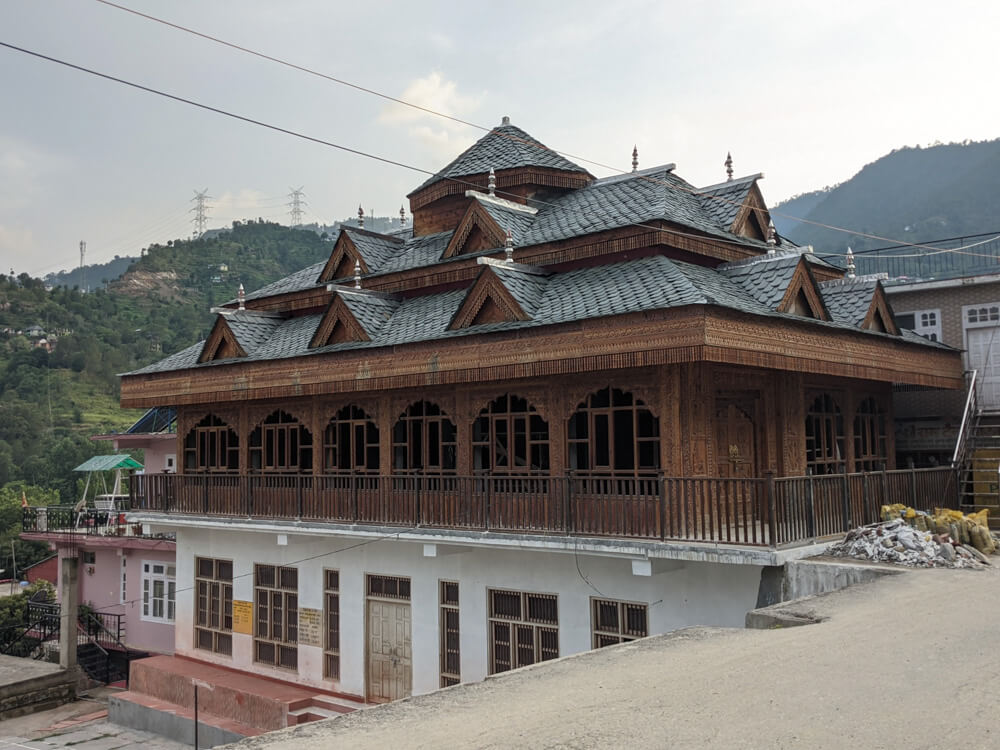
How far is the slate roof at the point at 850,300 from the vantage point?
52.2ft

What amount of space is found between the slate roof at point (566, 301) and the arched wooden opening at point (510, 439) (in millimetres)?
1523

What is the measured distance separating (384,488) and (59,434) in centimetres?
7217

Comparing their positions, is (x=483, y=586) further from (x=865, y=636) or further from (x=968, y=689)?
(x=968, y=689)

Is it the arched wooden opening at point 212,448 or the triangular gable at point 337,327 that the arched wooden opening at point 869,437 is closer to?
the triangular gable at point 337,327

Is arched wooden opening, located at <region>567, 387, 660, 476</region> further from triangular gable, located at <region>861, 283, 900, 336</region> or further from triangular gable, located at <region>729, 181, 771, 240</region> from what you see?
triangular gable, located at <region>729, 181, 771, 240</region>

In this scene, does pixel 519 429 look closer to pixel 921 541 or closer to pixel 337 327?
pixel 337 327

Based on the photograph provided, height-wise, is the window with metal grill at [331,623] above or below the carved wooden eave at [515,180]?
below

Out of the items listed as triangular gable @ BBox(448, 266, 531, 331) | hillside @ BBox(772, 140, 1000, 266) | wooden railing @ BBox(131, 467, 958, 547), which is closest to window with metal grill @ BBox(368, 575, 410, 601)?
wooden railing @ BBox(131, 467, 958, 547)

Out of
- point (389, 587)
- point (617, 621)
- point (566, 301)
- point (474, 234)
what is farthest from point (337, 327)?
point (617, 621)

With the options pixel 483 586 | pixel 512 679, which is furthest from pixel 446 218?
pixel 512 679

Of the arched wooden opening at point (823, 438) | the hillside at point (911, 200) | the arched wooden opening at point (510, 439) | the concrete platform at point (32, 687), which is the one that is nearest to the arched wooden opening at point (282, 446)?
the arched wooden opening at point (510, 439)

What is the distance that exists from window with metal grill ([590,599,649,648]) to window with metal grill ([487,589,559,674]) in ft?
2.32

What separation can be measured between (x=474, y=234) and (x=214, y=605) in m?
10.0

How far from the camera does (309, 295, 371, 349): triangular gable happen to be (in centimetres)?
1678
